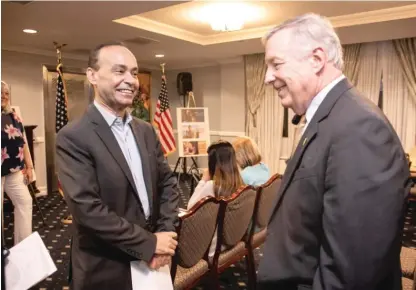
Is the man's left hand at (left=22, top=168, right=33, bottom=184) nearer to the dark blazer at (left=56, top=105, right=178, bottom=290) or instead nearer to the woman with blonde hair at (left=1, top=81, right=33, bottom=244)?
the woman with blonde hair at (left=1, top=81, right=33, bottom=244)

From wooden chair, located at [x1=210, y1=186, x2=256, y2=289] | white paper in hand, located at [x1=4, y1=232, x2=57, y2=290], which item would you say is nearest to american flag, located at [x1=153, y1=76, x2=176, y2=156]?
wooden chair, located at [x1=210, y1=186, x2=256, y2=289]

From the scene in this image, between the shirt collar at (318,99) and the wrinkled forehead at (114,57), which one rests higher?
the wrinkled forehead at (114,57)

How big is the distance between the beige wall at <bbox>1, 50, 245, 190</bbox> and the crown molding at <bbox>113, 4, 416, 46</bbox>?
1591mm

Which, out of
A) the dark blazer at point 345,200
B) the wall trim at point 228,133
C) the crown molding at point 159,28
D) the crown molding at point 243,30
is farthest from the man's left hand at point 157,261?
the wall trim at point 228,133

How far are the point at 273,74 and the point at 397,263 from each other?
61 centimetres

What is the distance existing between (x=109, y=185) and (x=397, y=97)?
16.6ft

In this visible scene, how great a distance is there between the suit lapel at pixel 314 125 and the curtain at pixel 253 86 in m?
5.63

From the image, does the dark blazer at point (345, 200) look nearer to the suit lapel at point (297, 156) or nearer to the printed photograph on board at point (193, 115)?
the suit lapel at point (297, 156)

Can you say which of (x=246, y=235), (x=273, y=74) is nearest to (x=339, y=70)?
(x=273, y=74)

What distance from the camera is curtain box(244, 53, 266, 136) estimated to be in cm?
652

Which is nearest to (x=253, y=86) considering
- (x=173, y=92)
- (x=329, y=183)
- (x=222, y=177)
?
(x=173, y=92)

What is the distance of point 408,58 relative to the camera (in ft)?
16.6

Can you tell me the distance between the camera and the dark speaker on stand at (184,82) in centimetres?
768

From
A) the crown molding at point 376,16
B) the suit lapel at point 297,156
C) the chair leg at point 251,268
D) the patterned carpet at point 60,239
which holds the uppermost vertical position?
the crown molding at point 376,16
